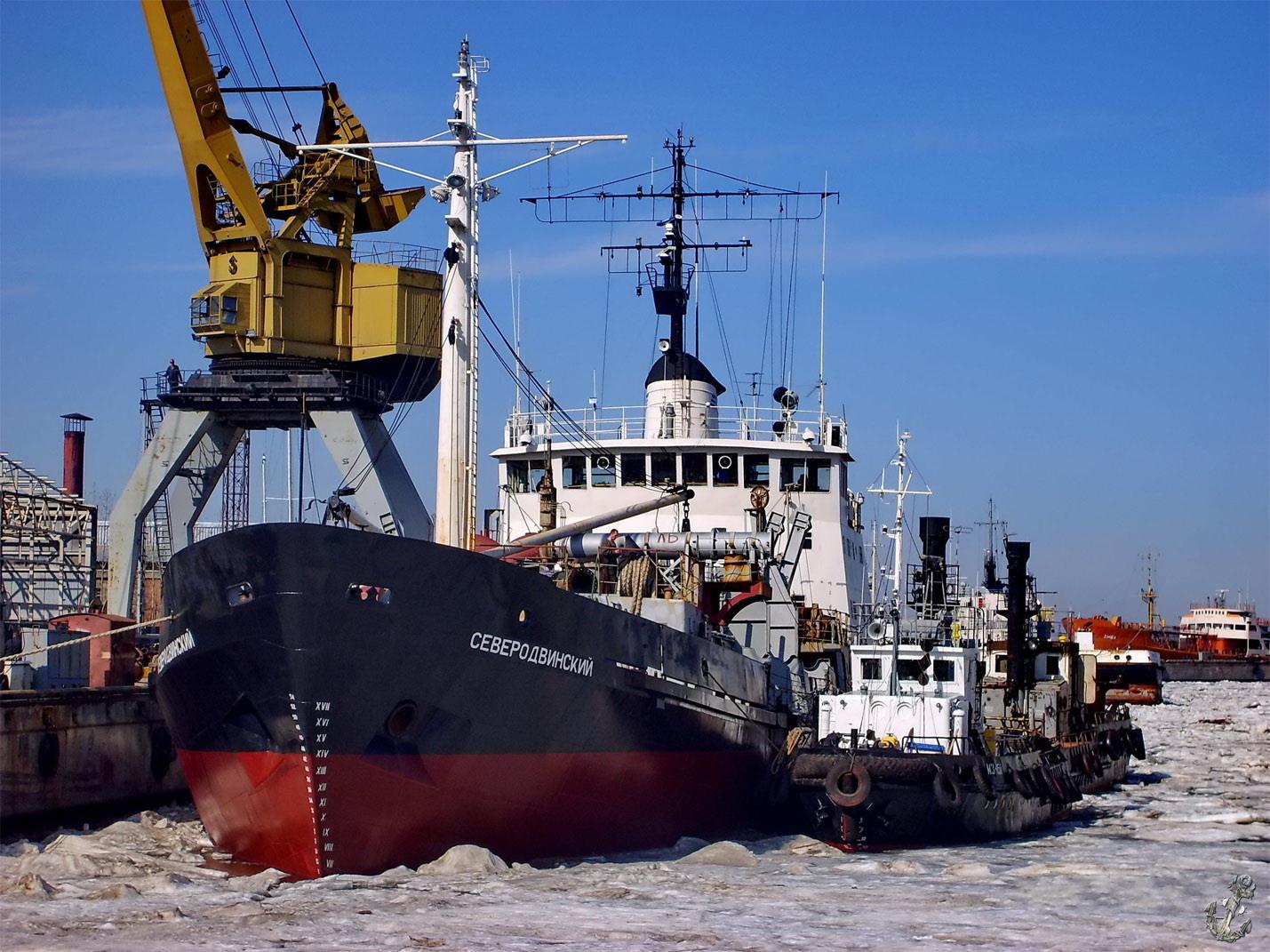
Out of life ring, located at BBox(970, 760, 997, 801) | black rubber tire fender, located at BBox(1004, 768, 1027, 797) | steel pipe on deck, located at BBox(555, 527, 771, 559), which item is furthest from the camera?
steel pipe on deck, located at BBox(555, 527, 771, 559)

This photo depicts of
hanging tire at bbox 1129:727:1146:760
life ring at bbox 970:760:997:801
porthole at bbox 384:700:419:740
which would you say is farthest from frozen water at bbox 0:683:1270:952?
hanging tire at bbox 1129:727:1146:760

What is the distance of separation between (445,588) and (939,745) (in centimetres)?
819

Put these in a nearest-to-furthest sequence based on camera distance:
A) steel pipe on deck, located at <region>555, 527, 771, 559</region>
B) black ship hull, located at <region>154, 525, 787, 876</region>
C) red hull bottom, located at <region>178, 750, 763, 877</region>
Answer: black ship hull, located at <region>154, 525, 787, 876</region>, red hull bottom, located at <region>178, 750, 763, 877</region>, steel pipe on deck, located at <region>555, 527, 771, 559</region>

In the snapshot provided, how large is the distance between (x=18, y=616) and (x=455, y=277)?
46.1 ft

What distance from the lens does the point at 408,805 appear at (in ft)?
45.1

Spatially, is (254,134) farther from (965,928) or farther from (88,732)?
(965,928)

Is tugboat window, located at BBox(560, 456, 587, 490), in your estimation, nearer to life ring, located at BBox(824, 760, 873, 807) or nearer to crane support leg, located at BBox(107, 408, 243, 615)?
crane support leg, located at BBox(107, 408, 243, 615)

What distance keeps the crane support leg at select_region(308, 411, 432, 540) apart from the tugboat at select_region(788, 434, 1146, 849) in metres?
8.29

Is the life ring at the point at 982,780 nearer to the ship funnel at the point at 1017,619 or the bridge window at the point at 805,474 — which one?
the ship funnel at the point at 1017,619

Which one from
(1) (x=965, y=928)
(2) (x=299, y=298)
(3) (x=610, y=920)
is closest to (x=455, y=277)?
(3) (x=610, y=920)

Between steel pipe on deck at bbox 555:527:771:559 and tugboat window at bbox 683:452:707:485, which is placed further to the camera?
tugboat window at bbox 683:452:707:485

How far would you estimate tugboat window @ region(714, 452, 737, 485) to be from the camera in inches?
965

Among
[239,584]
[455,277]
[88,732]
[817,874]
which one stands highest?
[455,277]

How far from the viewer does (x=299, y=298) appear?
24.9m
